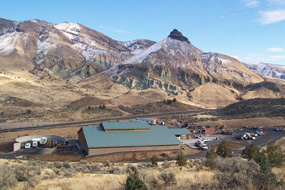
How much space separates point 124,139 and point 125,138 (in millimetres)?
438

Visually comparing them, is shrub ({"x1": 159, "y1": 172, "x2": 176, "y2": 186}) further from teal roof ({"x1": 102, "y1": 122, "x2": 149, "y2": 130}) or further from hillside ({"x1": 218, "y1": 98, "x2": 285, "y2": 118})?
hillside ({"x1": 218, "y1": 98, "x2": 285, "y2": 118})

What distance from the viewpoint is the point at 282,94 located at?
457ft

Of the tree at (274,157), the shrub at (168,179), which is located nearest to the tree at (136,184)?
the shrub at (168,179)

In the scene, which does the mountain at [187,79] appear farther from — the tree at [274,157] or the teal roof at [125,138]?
the tree at [274,157]

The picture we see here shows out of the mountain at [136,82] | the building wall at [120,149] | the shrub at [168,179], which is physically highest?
the mountain at [136,82]

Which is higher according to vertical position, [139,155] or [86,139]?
[86,139]

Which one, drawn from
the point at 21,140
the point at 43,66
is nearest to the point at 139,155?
the point at 21,140

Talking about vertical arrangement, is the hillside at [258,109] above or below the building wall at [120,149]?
above

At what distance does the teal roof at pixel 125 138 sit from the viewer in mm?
37156

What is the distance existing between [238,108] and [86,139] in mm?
66426

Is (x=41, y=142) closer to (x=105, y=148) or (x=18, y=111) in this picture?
(x=105, y=148)

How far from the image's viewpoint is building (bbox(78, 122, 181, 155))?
36.5m

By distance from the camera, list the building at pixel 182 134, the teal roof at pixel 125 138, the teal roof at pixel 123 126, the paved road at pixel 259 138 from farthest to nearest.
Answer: the building at pixel 182 134
the paved road at pixel 259 138
the teal roof at pixel 123 126
the teal roof at pixel 125 138

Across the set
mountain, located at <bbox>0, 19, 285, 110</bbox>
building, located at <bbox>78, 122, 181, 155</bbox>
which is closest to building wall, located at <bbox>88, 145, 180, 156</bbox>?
building, located at <bbox>78, 122, 181, 155</bbox>
